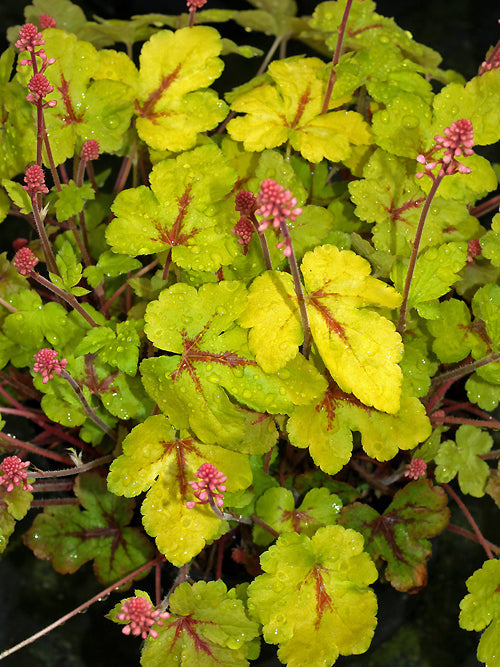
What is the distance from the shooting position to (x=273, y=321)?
75 cm

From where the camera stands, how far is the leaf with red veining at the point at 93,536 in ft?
3.20

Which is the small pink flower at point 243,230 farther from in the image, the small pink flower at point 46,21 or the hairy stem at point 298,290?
the small pink flower at point 46,21

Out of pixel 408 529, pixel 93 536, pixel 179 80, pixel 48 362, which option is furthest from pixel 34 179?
pixel 408 529

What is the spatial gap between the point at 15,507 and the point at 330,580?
430 millimetres

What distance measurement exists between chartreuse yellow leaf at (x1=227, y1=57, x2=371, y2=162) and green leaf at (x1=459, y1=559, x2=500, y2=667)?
0.62 meters

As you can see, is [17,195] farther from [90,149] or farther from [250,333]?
[250,333]

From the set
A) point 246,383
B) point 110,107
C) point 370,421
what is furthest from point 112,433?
point 110,107

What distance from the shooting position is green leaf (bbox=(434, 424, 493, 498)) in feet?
3.08

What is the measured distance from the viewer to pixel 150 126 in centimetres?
94

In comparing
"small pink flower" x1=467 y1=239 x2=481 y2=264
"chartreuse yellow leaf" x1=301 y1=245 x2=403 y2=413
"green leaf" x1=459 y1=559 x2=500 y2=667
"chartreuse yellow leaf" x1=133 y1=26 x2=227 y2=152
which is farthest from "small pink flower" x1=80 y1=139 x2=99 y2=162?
"green leaf" x1=459 y1=559 x2=500 y2=667

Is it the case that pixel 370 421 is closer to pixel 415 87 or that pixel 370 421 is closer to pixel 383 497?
pixel 383 497

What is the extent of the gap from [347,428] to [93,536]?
1.55 ft

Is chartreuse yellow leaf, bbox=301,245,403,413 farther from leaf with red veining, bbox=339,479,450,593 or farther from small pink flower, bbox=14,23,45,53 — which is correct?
small pink flower, bbox=14,23,45,53

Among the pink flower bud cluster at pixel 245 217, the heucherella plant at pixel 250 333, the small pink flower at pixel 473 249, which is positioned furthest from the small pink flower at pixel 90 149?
the small pink flower at pixel 473 249
